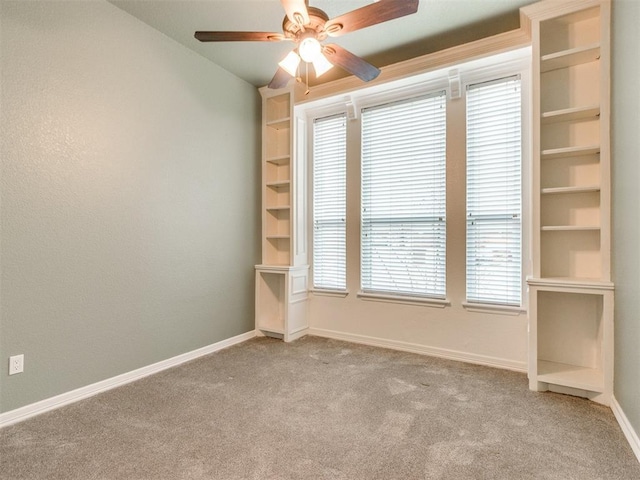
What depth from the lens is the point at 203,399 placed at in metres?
2.43

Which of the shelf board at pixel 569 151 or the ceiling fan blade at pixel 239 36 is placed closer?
the ceiling fan blade at pixel 239 36

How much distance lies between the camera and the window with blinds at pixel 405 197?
3.41 m

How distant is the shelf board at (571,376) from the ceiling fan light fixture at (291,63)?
2792 millimetres

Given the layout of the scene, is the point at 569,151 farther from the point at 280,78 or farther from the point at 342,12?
the point at 280,78

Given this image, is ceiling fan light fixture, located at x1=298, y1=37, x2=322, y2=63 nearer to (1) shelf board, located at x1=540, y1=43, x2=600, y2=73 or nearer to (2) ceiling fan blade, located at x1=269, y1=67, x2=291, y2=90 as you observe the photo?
(2) ceiling fan blade, located at x1=269, y1=67, x2=291, y2=90

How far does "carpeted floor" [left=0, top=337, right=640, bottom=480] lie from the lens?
169 cm

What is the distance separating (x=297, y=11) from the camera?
72.0 inches

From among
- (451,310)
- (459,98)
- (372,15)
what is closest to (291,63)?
(372,15)

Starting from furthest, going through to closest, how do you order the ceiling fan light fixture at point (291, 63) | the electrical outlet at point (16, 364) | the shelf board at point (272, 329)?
the shelf board at point (272, 329) < the ceiling fan light fixture at point (291, 63) < the electrical outlet at point (16, 364)

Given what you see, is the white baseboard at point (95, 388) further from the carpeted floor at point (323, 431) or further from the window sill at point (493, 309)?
the window sill at point (493, 309)

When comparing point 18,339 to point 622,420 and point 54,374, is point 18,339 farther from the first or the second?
point 622,420

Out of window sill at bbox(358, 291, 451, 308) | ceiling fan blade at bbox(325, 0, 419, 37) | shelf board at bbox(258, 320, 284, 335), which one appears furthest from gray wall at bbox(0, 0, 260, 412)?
ceiling fan blade at bbox(325, 0, 419, 37)

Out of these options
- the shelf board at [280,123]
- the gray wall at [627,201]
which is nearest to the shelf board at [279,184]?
the shelf board at [280,123]

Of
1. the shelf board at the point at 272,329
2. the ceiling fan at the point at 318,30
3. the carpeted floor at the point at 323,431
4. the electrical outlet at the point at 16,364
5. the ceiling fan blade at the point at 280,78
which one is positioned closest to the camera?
the carpeted floor at the point at 323,431
